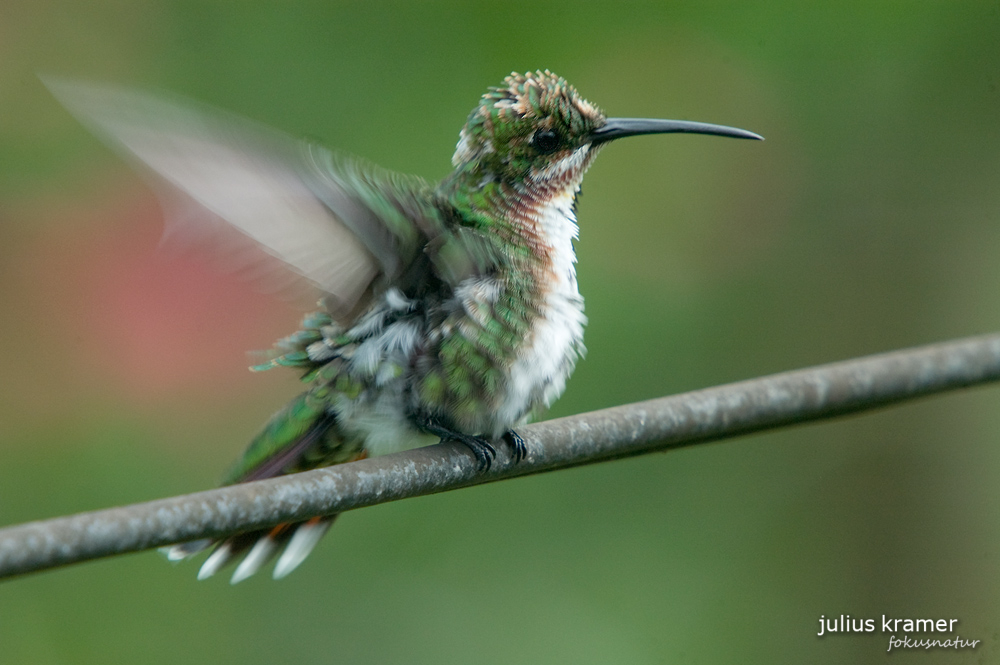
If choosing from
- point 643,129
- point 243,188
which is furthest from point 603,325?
point 243,188

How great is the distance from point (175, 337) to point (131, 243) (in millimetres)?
378

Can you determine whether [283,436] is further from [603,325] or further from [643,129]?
[603,325]

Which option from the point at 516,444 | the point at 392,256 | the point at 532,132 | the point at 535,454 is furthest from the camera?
the point at 532,132

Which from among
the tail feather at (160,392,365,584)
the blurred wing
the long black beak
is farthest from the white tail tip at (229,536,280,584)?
the long black beak

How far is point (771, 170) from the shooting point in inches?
202

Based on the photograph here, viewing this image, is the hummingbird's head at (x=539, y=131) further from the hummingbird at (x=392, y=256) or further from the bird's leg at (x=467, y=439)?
the bird's leg at (x=467, y=439)

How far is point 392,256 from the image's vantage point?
2.13 metres

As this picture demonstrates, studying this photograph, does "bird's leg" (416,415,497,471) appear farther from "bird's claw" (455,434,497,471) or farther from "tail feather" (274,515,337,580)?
"tail feather" (274,515,337,580)

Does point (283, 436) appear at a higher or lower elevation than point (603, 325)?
lower

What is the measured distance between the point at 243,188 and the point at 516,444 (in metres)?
0.85

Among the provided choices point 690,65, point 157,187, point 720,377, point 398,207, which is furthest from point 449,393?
point 690,65

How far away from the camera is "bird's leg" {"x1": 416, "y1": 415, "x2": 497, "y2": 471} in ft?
7.48

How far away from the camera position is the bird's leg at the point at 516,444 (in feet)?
Result: 7.21

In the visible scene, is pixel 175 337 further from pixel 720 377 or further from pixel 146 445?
pixel 720 377
